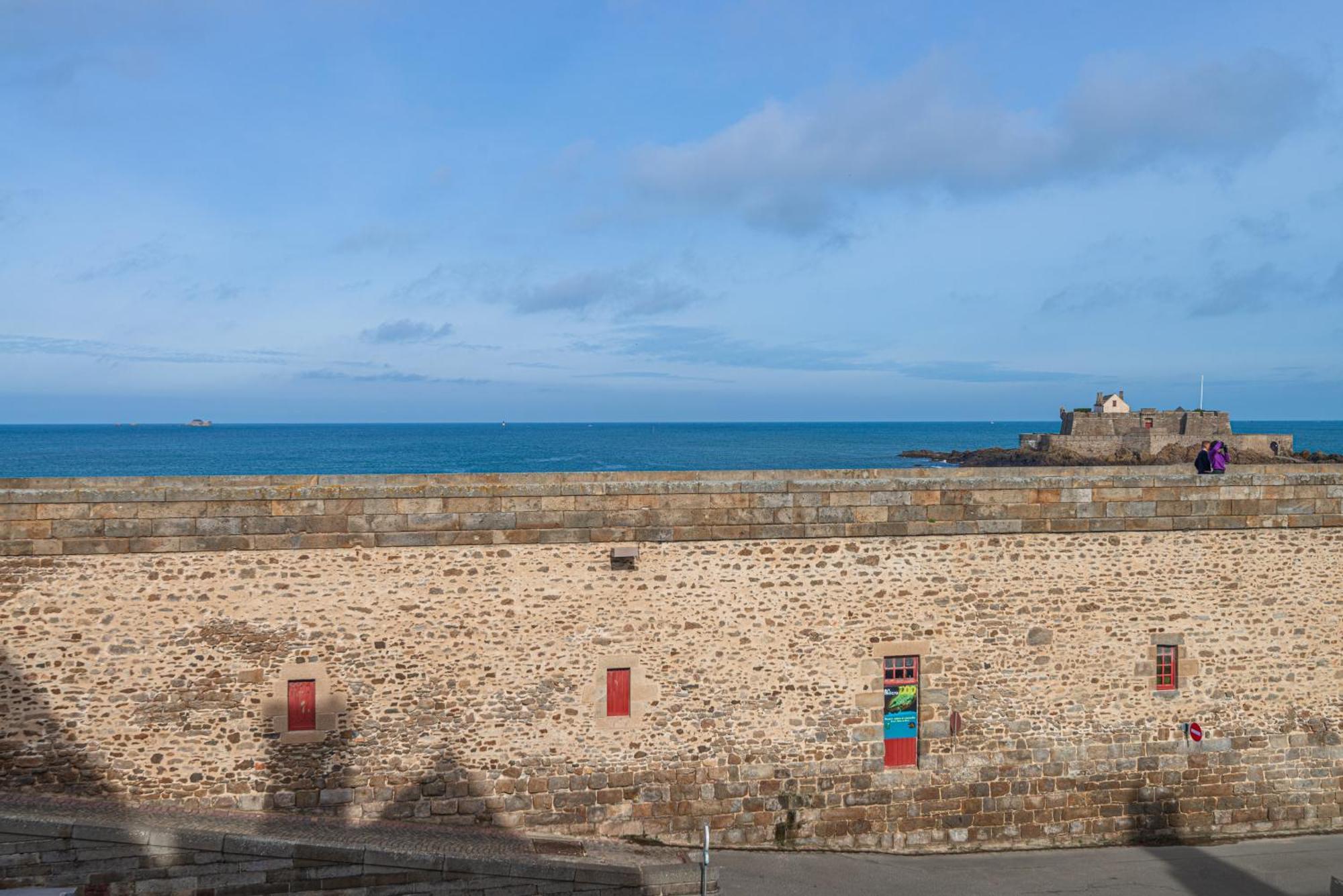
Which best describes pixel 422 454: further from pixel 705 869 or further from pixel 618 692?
pixel 705 869

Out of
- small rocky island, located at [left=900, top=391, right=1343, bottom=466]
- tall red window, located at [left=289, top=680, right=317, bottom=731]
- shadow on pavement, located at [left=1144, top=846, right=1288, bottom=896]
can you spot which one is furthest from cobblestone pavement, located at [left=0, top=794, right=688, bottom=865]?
small rocky island, located at [left=900, top=391, right=1343, bottom=466]

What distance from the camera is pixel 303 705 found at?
32.7ft

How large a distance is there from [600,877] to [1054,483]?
7.21 metres

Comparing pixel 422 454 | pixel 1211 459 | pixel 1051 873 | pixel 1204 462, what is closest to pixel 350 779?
pixel 1051 873

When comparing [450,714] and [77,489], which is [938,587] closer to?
[450,714]

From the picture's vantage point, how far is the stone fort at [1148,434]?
62.3 m

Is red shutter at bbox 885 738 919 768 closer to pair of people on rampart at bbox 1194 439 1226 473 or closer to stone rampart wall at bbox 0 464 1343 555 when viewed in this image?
stone rampart wall at bbox 0 464 1343 555

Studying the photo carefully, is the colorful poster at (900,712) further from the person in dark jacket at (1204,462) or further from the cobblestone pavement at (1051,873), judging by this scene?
the person in dark jacket at (1204,462)

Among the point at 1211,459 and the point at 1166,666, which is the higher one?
the point at 1211,459

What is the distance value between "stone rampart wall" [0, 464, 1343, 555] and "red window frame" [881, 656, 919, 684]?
5.22ft

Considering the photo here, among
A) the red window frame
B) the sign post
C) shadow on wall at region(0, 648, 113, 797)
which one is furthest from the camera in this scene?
the red window frame

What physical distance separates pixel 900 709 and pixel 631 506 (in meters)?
4.27

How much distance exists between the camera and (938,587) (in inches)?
439

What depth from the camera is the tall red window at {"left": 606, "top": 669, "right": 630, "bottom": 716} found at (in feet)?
34.5
